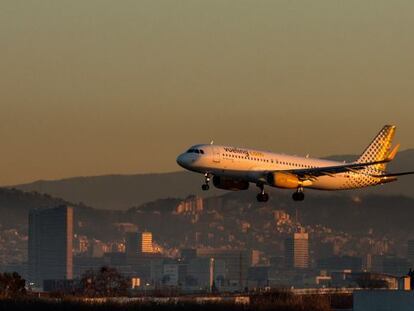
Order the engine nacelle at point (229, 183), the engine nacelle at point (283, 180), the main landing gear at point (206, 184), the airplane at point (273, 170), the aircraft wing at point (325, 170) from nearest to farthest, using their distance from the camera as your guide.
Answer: the main landing gear at point (206, 184) → the airplane at point (273, 170) → the engine nacelle at point (283, 180) → the engine nacelle at point (229, 183) → the aircraft wing at point (325, 170)

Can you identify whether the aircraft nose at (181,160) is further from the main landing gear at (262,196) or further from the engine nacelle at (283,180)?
the main landing gear at (262,196)

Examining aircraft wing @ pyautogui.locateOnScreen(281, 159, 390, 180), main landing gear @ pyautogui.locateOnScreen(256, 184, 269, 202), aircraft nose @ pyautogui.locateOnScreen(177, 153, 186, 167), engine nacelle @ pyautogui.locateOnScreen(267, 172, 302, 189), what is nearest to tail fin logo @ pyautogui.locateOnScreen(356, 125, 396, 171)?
aircraft wing @ pyautogui.locateOnScreen(281, 159, 390, 180)

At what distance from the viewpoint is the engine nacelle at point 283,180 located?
142 meters

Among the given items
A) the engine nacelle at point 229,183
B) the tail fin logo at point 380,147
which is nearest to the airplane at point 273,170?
the engine nacelle at point 229,183

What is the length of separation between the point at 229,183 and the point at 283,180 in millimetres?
4929

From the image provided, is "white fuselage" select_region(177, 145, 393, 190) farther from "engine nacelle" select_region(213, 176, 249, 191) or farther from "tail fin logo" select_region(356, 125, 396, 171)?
"tail fin logo" select_region(356, 125, 396, 171)

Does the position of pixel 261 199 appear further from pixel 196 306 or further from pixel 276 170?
pixel 196 306

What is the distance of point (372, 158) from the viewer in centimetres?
17225

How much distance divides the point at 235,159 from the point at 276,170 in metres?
7.00

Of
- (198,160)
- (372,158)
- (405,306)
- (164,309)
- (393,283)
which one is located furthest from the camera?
(393,283)

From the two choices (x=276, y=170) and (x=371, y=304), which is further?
(x=276, y=170)

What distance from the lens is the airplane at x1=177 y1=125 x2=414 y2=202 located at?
138 meters

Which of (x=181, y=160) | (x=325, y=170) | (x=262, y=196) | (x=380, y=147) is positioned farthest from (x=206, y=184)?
(x=380, y=147)

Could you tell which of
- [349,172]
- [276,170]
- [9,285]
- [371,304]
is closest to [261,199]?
[276,170]
